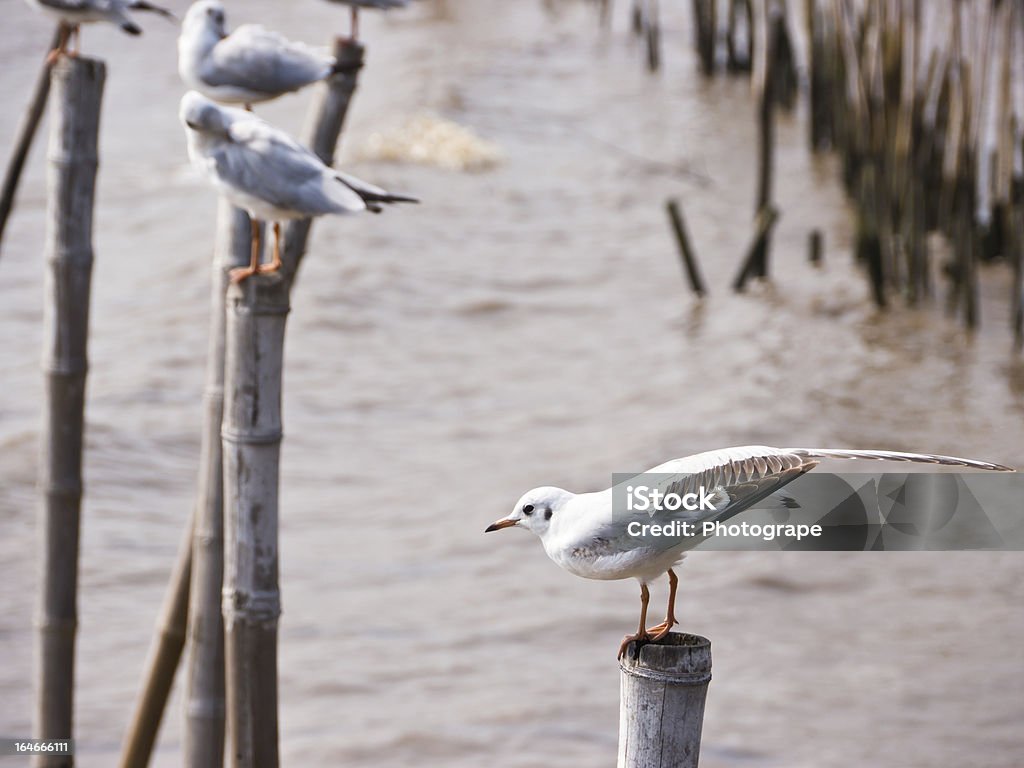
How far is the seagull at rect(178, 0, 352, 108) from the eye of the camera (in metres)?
3.63

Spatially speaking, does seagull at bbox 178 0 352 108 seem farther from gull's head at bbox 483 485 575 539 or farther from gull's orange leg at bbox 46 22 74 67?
gull's head at bbox 483 485 575 539

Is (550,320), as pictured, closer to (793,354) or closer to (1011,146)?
(793,354)

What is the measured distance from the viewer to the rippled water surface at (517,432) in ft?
16.9

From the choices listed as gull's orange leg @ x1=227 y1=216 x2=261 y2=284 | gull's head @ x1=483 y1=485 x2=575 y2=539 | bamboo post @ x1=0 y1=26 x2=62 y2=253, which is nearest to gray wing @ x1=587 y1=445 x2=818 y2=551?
gull's head @ x1=483 y1=485 x2=575 y2=539

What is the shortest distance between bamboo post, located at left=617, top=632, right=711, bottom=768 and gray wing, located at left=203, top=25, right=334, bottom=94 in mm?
1978

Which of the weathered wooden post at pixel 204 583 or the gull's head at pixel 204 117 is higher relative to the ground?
the gull's head at pixel 204 117

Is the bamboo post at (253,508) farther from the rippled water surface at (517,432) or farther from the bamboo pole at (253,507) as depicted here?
the rippled water surface at (517,432)

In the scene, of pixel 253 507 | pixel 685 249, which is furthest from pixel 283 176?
pixel 685 249

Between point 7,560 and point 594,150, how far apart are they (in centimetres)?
900

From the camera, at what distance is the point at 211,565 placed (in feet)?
11.3

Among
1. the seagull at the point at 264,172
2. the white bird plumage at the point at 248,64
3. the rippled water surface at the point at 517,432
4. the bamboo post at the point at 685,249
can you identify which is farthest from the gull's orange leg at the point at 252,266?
the bamboo post at the point at 685,249

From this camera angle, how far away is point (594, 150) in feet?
46.0

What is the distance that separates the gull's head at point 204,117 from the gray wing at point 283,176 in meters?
0.06

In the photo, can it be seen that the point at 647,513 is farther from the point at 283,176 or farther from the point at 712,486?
the point at 283,176
